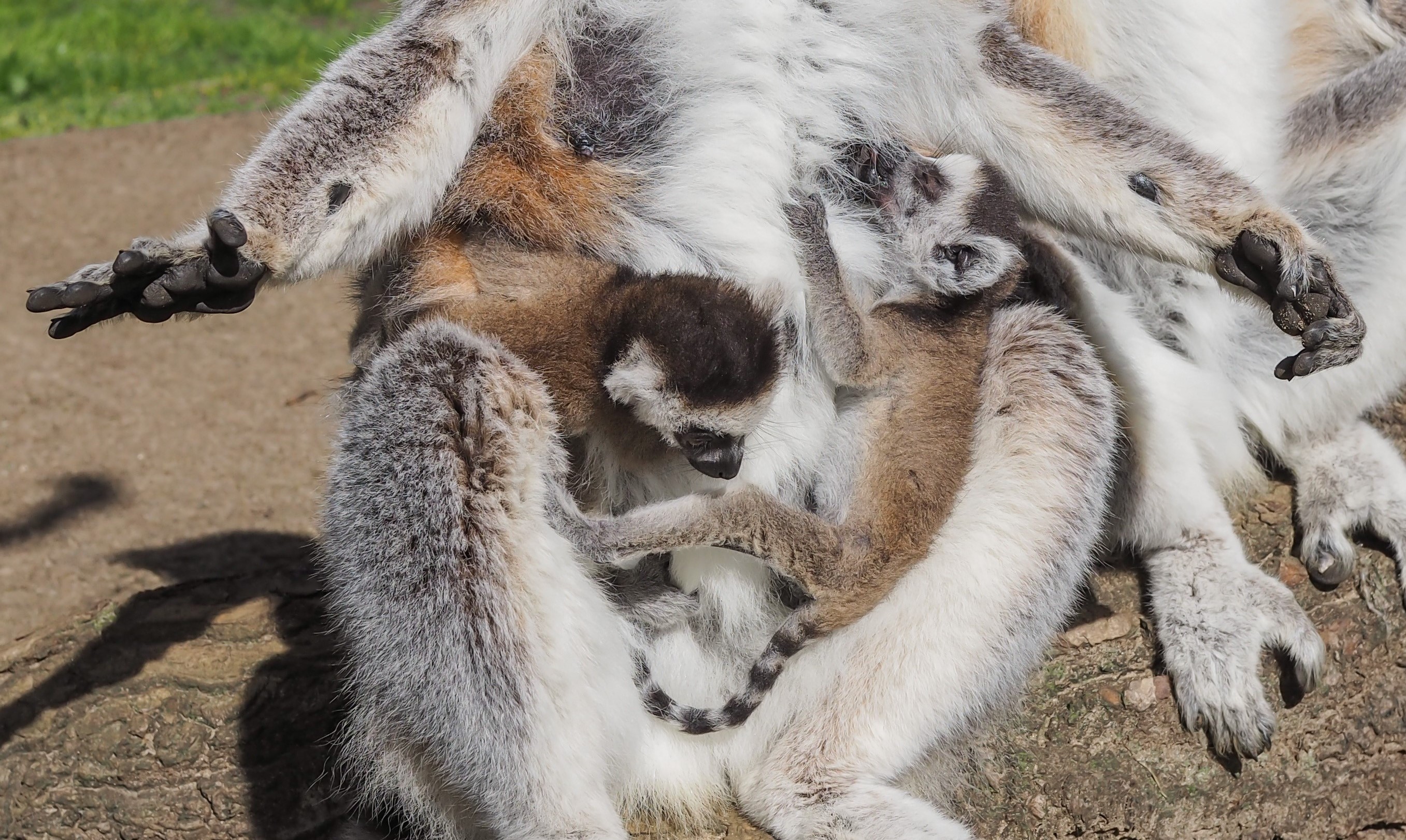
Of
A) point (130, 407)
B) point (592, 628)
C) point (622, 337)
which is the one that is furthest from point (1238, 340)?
point (130, 407)

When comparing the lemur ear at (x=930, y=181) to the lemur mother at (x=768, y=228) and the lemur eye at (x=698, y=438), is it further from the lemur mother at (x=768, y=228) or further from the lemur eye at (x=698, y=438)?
the lemur eye at (x=698, y=438)

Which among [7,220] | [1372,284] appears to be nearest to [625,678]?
[1372,284]

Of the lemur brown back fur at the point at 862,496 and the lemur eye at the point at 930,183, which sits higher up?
the lemur eye at the point at 930,183

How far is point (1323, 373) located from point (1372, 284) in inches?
11.6

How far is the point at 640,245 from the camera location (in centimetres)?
305

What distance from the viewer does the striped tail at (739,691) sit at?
10.0 feet

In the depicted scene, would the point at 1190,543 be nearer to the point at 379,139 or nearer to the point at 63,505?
the point at 379,139

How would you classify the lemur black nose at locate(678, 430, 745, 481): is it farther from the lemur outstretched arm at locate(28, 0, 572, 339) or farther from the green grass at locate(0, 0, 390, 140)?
the green grass at locate(0, 0, 390, 140)

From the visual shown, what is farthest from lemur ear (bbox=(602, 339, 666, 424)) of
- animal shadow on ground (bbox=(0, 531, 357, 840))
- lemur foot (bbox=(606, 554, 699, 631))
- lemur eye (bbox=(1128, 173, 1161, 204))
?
lemur eye (bbox=(1128, 173, 1161, 204))

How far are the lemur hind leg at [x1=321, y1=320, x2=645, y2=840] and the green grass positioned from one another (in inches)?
289

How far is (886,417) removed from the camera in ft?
10.3

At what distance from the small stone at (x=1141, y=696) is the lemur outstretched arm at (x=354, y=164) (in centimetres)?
226

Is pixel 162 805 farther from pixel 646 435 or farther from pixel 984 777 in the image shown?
pixel 984 777

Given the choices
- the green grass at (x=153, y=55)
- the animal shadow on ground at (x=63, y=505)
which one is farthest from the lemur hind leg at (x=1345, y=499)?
the green grass at (x=153, y=55)
